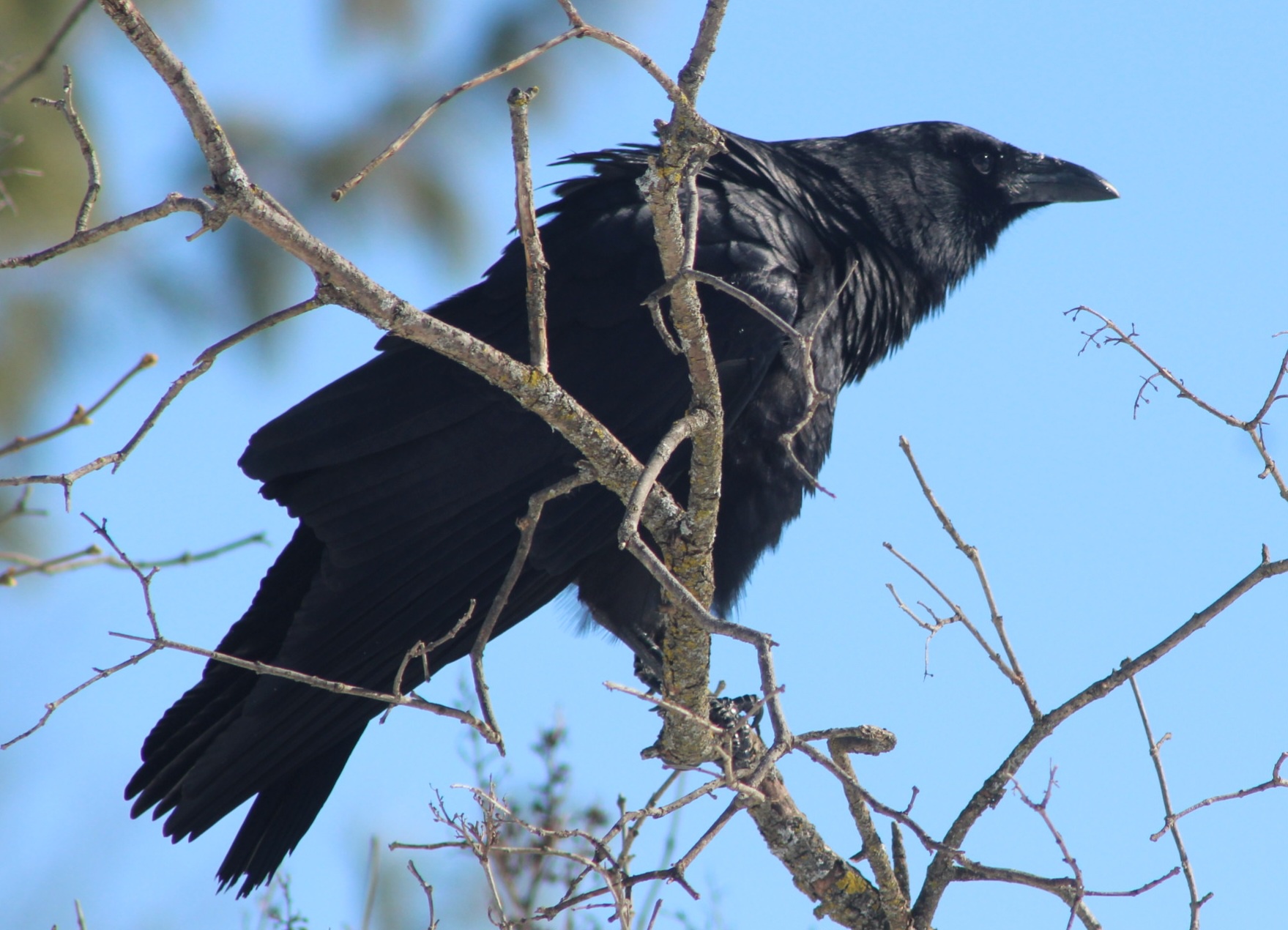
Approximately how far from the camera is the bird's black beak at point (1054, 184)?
536cm

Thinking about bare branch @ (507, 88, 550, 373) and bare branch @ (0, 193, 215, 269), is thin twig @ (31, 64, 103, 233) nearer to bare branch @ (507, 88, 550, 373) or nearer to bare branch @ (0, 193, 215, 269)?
bare branch @ (0, 193, 215, 269)

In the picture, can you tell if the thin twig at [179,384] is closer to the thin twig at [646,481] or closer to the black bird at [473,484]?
the thin twig at [646,481]

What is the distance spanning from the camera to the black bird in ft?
12.2

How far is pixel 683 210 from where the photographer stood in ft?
13.0

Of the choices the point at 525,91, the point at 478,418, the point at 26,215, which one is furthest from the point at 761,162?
the point at 26,215

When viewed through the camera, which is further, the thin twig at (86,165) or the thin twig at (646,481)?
the thin twig at (646,481)

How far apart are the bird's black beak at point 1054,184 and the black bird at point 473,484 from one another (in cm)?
149

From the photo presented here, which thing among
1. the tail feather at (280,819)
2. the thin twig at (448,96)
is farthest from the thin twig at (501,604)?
the tail feather at (280,819)

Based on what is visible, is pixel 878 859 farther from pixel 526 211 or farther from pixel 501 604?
pixel 526 211

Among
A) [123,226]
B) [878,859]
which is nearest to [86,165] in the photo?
[123,226]

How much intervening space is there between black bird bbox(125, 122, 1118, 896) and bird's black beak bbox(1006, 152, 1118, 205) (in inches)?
58.5

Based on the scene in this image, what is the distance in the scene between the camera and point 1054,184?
17.7 ft

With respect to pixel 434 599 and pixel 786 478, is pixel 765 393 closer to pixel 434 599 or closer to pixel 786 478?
pixel 786 478

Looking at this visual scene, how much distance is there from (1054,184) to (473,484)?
311cm
